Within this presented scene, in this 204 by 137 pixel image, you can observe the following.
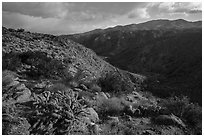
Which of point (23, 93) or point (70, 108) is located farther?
point (23, 93)

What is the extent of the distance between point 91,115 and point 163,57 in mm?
31357

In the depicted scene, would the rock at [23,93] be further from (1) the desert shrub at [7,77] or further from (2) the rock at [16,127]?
(2) the rock at [16,127]

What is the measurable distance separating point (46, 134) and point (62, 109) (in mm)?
1001

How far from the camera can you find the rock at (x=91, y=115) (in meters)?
6.92

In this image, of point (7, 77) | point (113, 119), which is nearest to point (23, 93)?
point (7, 77)

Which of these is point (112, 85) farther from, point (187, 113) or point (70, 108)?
point (70, 108)

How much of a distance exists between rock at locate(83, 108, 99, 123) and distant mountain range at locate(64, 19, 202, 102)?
6.72 m

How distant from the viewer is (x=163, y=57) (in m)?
36.5

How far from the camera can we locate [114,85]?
1040 cm

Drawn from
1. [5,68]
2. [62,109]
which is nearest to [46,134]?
[62,109]

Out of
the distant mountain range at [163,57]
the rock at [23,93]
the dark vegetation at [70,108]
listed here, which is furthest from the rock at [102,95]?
the distant mountain range at [163,57]

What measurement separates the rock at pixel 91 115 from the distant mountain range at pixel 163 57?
6720 mm

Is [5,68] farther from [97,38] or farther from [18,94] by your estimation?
[97,38]

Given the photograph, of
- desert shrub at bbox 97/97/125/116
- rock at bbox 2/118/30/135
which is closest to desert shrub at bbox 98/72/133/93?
desert shrub at bbox 97/97/125/116
